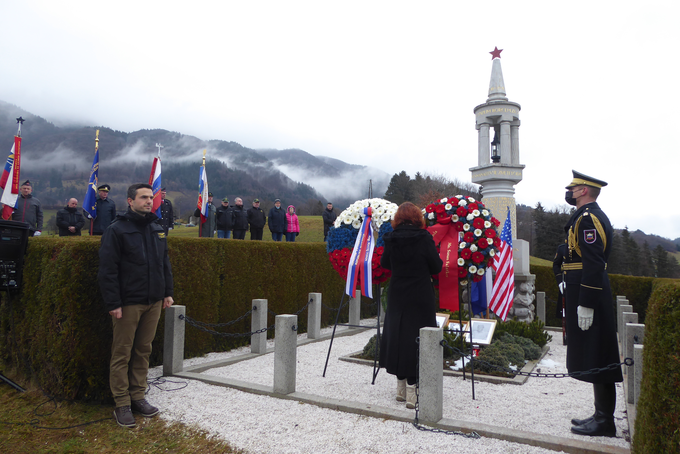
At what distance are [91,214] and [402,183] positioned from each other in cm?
5475

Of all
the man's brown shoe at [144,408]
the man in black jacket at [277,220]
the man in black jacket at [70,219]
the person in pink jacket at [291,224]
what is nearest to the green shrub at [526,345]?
the man's brown shoe at [144,408]

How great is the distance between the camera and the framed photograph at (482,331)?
7.49 meters

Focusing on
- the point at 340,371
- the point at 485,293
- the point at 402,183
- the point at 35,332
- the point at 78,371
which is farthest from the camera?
the point at 402,183

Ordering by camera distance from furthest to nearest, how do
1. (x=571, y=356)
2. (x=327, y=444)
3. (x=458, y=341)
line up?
(x=458, y=341)
(x=571, y=356)
(x=327, y=444)

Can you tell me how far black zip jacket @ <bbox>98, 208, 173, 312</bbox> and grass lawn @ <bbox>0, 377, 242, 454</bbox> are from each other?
1240 millimetres

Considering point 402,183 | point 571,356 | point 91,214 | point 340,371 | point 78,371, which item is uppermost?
point 402,183

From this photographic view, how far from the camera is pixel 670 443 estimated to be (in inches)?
92.5

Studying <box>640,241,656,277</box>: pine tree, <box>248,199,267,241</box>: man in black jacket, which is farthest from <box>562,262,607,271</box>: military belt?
<box>640,241,656,277</box>: pine tree

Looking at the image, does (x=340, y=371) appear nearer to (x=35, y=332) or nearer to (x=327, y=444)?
(x=327, y=444)

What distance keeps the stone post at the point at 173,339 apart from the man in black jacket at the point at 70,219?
279 inches

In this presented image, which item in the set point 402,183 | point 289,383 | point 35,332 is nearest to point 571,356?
point 289,383

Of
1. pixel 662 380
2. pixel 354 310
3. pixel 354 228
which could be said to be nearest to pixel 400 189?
pixel 354 310

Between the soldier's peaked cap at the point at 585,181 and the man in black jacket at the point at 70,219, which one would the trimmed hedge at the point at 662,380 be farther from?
the man in black jacket at the point at 70,219

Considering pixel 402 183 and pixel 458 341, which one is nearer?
pixel 458 341
